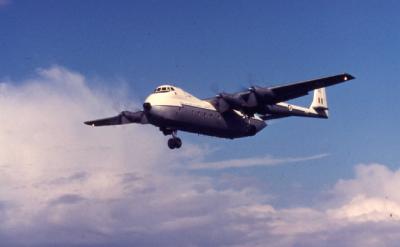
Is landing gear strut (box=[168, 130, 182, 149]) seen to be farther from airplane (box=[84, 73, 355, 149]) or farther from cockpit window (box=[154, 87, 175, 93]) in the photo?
cockpit window (box=[154, 87, 175, 93])

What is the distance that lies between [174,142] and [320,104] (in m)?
19.5

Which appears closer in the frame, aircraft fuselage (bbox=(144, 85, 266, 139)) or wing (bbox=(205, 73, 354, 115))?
aircraft fuselage (bbox=(144, 85, 266, 139))

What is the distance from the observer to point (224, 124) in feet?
168

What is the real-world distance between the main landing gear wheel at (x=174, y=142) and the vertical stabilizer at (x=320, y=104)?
17.2m

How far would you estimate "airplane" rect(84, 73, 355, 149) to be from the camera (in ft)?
156

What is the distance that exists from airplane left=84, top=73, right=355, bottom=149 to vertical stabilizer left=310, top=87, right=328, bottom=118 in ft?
25.2

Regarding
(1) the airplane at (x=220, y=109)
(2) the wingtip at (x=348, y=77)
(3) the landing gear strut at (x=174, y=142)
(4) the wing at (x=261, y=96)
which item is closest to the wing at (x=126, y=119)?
(1) the airplane at (x=220, y=109)

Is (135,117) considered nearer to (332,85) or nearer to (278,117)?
(278,117)

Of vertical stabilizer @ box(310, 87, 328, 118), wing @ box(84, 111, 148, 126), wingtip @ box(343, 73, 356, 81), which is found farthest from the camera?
vertical stabilizer @ box(310, 87, 328, 118)

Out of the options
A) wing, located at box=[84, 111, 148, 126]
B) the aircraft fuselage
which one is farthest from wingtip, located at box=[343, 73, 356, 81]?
wing, located at box=[84, 111, 148, 126]

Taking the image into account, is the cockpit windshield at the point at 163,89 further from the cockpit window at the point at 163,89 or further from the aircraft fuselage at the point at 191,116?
the aircraft fuselage at the point at 191,116

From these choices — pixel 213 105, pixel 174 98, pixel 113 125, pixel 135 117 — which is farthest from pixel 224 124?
pixel 113 125

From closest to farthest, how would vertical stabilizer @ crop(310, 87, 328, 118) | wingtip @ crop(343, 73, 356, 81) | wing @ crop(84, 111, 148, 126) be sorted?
wingtip @ crop(343, 73, 356, 81)
wing @ crop(84, 111, 148, 126)
vertical stabilizer @ crop(310, 87, 328, 118)

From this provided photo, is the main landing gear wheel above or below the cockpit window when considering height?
below
